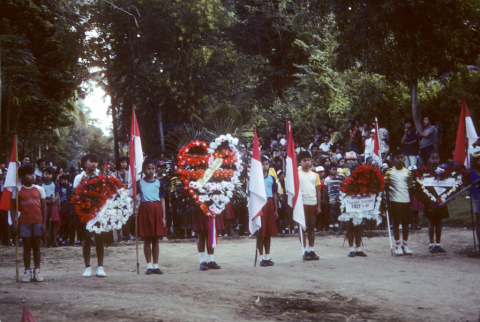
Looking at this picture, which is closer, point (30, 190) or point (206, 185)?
point (30, 190)

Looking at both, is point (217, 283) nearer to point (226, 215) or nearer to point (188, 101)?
point (226, 215)

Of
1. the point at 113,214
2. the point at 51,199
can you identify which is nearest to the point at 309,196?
the point at 113,214

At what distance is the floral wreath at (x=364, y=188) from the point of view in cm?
1083

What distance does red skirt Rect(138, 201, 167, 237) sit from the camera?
369 inches

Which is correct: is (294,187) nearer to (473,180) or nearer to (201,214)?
(201,214)

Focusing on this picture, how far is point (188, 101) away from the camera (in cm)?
2998

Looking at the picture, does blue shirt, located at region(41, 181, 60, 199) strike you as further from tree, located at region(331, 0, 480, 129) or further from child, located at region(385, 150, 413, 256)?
tree, located at region(331, 0, 480, 129)

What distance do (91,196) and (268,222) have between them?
127 inches

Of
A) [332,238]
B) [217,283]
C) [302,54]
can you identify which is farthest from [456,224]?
[302,54]

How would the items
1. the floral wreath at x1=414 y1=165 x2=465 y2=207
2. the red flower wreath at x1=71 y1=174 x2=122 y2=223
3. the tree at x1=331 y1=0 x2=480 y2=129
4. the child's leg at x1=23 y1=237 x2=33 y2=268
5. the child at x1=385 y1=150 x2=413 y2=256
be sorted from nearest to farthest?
1. the child's leg at x1=23 y1=237 x2=33 y2=268
2. the red flower wreath at x1=71 y1=174 x2=122 y2=223
3. the child at x1=385 y1=150 x2=413 y2=256
4. the floral wreath at x1=414 y1=165 x2=465 y2=207
5. the tree at x1=331 y1=0 x2=480 y2=129

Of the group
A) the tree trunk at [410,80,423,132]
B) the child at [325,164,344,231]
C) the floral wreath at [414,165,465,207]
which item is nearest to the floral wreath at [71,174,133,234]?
the floral wreath at [414,165,465,207]

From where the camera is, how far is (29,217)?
9.10m

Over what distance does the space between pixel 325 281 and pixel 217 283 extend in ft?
5.44

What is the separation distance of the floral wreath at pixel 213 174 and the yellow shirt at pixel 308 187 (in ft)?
4.60
